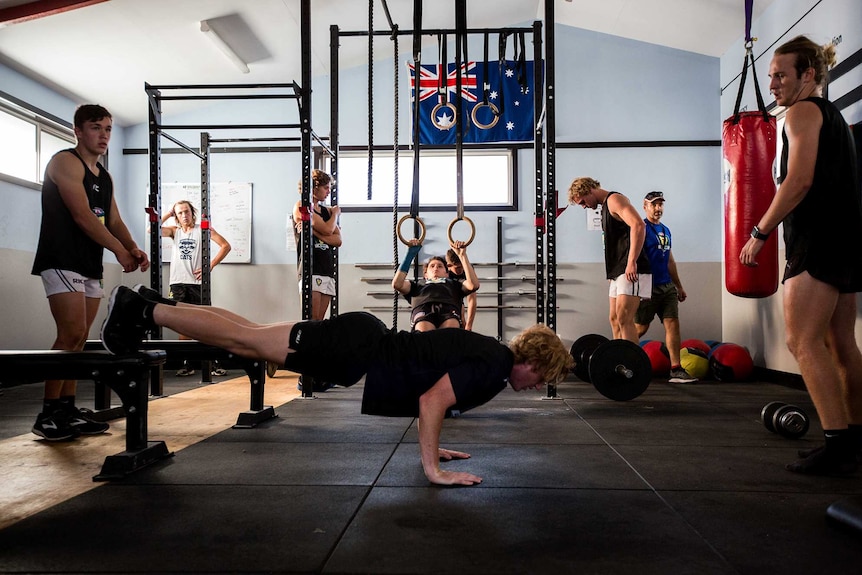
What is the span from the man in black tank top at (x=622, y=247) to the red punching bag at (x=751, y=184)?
2.13ft

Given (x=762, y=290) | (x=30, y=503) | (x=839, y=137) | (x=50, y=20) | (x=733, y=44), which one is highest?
(x=733, y=44)

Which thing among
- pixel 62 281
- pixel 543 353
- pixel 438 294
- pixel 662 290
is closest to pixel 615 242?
pixel 438 294

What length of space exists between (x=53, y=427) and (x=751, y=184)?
13.2 feet

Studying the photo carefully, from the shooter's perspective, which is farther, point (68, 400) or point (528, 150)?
point (528, 150)

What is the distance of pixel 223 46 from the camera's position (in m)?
5.33

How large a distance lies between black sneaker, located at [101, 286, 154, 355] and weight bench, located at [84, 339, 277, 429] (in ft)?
2.10

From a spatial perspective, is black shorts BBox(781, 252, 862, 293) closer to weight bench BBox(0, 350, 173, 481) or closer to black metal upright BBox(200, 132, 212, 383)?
weight bench BBox(0, 350, 173, 481)

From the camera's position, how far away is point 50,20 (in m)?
4.45

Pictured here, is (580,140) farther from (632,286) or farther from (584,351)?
(632,286)

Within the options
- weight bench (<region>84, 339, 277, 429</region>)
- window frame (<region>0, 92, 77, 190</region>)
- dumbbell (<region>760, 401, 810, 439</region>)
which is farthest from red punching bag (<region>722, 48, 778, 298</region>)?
window frame (<region>0, 92, 77, 190</region>)

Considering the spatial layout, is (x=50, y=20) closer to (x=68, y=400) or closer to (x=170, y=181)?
(x=170, y=181)

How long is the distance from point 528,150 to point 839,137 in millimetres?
4696

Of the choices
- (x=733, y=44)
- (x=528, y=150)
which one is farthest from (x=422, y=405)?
(x=733, y=44)

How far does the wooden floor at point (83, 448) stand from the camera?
1.82 metres
